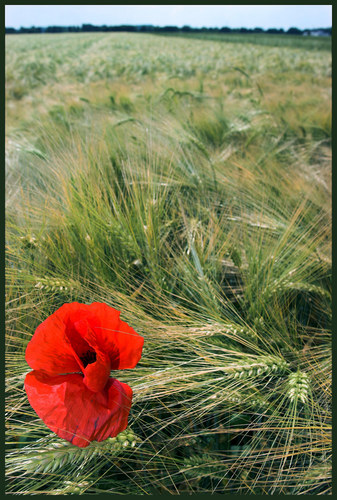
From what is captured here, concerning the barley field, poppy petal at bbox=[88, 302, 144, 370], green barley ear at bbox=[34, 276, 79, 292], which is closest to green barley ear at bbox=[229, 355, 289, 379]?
the barley field

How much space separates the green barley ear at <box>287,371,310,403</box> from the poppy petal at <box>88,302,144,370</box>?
0.79 feet

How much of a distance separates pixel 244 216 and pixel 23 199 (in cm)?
59

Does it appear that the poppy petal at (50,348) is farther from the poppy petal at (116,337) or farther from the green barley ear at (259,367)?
the green barley ear at (259,367)

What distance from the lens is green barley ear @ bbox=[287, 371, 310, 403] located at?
512mm

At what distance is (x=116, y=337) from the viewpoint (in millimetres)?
476

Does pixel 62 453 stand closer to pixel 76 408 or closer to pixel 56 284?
pixel 76 408

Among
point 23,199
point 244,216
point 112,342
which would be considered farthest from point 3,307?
point 244,216

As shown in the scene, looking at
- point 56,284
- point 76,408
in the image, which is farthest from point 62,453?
point 56,284

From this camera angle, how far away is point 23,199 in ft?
2.83

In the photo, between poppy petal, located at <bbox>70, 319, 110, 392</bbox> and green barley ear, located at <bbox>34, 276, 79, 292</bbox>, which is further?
green barley ear, located at <bbox>34, 276, 79, 292</bbox>

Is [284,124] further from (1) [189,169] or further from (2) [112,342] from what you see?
(2) [112,342]

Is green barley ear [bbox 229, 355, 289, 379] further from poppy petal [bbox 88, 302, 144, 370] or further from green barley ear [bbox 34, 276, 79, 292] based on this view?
green barley ear [bbox 34, 276, 79, 292]

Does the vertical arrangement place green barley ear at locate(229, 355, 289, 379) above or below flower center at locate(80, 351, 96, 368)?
below

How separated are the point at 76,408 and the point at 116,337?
0.33 ft
